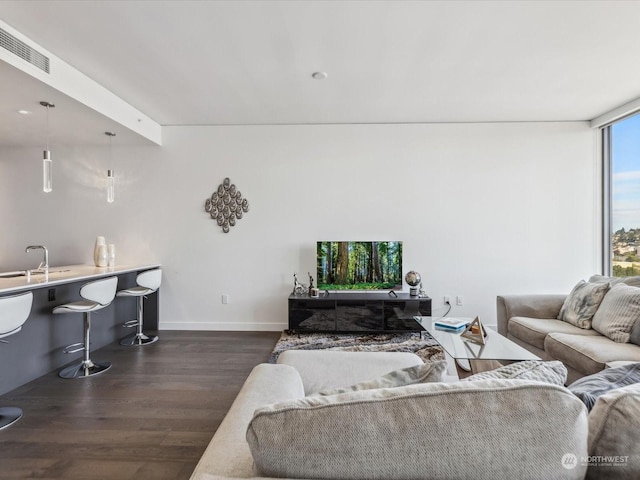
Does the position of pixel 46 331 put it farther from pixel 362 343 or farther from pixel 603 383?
pixel 603 383

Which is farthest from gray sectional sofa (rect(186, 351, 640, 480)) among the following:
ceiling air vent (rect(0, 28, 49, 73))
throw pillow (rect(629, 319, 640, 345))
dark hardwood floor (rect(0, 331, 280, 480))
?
ceiling air vent (rect(0, 28, 49, 73))

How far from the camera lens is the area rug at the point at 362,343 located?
361 cm

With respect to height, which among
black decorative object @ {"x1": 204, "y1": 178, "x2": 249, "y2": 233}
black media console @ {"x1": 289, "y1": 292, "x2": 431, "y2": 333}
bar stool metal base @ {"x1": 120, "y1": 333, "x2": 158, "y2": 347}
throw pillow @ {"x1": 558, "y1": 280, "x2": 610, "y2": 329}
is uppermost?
black decorative object @ {"x1": 204, "y1": 178, "x2": 249, "y2": 233}

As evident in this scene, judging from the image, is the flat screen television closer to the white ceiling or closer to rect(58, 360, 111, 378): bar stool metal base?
the white ceiling

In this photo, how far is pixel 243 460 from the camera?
2.78ft

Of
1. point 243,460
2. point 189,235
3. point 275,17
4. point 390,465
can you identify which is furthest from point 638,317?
point 189,235

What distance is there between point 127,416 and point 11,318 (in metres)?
1.00

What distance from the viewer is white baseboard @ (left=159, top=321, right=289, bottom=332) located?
4492 millimetres

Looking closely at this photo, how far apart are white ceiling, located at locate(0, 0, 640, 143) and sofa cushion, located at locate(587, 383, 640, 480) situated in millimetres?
2323

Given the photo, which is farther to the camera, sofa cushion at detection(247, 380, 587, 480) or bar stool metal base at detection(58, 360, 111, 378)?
bar stool metal base at detection(58, 360, 111, 378)

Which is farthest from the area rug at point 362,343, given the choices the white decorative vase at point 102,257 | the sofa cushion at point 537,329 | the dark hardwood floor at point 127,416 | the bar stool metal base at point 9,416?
the white decorative vase at point 102,257

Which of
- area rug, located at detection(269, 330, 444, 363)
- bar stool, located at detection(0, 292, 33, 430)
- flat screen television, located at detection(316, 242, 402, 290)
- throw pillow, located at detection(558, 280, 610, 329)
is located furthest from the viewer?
flat screen television, located at detection(316, 242, 402, 290)

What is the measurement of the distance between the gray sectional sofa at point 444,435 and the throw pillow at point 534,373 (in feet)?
0.63

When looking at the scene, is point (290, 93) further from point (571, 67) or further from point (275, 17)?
point (571, 67)
